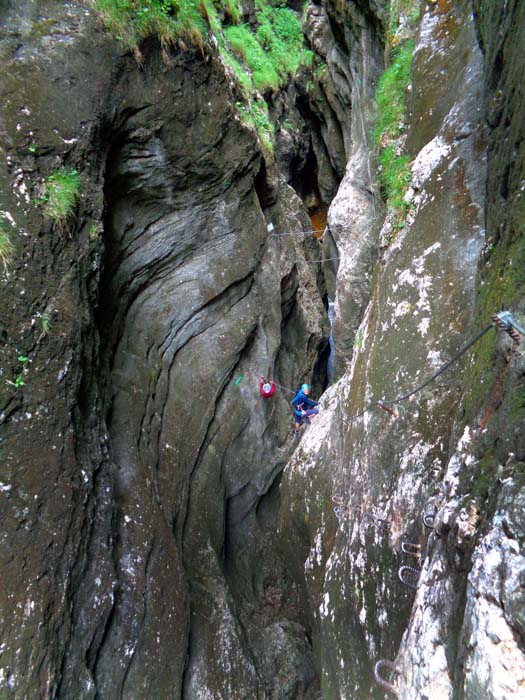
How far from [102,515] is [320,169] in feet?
44.2

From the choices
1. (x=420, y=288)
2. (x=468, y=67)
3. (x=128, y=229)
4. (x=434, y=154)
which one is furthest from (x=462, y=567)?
(x=128, y=229)

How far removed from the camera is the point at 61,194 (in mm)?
4711

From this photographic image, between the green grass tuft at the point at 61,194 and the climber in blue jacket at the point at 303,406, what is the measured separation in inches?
208

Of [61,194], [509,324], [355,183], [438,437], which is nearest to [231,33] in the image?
[355,183]

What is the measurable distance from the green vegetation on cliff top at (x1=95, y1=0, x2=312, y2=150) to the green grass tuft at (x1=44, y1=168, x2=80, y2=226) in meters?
2.30

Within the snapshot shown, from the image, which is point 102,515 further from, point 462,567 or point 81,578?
point 462,567

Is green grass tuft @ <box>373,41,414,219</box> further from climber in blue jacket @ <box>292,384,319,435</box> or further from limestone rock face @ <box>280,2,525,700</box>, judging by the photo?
climber in blue jacket @ <box>292,384,319,435</box>

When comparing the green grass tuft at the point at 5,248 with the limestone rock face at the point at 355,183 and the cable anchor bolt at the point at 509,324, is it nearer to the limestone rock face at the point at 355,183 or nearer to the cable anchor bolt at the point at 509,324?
the cable anchor bolt at the point at 509,324

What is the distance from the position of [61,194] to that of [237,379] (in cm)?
441

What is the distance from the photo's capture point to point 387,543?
3.82 metres

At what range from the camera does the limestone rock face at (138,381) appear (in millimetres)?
4168

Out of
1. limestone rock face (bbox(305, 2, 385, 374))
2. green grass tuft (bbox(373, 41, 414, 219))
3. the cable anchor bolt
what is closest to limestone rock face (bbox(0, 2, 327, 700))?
limestone rock face (bbox(305, 2, 385, 374))

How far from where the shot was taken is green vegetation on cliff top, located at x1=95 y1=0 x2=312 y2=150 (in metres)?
5.72

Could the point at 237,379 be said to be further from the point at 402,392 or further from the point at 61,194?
the point at 61,194
